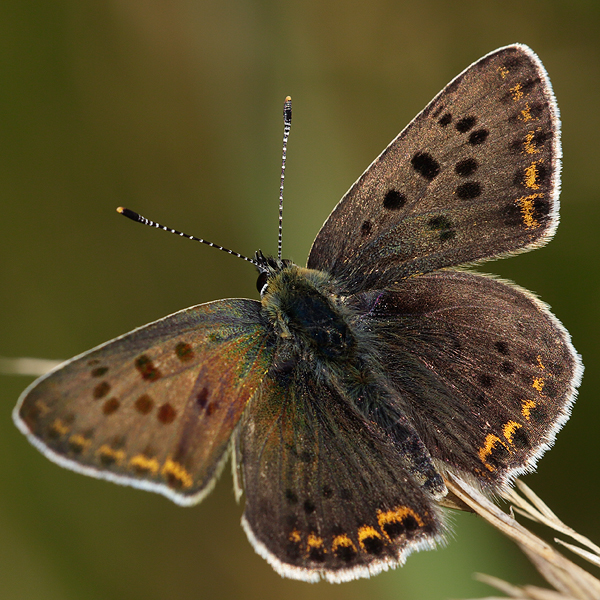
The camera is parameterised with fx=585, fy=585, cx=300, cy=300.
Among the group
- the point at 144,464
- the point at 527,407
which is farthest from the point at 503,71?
the point at 144,464

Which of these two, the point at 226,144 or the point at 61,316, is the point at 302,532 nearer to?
the point at 61,316

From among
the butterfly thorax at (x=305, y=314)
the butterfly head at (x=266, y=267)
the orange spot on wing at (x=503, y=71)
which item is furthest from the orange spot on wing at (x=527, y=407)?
the orange spot on wing at (x=503, y=71)

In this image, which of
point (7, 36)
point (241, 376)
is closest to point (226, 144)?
point (7, 36)

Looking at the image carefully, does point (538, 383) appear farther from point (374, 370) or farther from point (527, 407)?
point (374, 370)

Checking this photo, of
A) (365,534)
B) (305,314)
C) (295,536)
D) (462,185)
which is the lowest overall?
(295,536)

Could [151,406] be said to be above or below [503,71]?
below

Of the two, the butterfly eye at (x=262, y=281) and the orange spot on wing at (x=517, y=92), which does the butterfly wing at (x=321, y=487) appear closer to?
the butterfly eye at (x=262, y=281)

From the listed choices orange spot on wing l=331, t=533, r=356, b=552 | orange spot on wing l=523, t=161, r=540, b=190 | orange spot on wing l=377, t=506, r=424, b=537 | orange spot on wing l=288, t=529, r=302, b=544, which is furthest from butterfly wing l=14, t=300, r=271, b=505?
orange spot on wing l=523, t=161, r=540, b=190
